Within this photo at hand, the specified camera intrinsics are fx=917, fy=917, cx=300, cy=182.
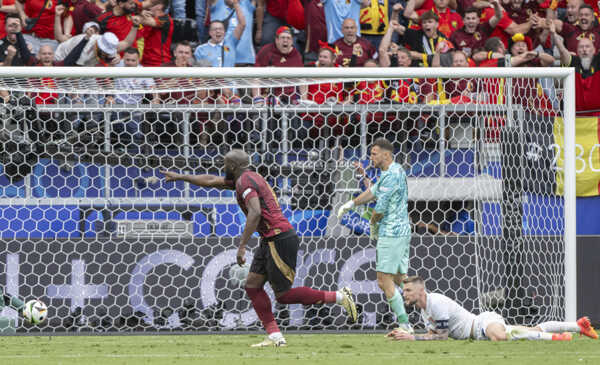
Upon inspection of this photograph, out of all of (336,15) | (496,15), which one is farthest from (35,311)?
(496,15)

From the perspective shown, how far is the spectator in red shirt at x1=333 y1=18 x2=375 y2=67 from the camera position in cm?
1188

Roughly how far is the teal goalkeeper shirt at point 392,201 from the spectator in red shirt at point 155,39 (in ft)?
14.7

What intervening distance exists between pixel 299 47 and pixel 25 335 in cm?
562

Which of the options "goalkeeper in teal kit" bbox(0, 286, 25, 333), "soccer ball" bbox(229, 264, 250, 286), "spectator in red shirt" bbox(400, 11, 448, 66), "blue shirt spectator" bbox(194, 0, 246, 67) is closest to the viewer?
"goalkeeper in teal kit" bbox(0, 286, 25, 333)

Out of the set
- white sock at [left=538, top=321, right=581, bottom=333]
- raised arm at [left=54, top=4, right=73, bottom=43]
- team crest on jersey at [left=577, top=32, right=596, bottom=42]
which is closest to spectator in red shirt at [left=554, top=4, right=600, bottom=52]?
team crest on jersey at [left=577, top=32, right=596, bottom=42]

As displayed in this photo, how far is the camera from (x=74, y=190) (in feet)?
31.6

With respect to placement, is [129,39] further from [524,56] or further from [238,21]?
[524,56]

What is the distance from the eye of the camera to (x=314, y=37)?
12344 mm

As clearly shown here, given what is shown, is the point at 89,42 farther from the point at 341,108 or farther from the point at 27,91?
the point at 341,108

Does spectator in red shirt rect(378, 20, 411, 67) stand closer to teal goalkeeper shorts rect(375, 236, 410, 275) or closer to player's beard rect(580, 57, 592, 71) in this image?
player's beard rect(580, 57, 592, 71)

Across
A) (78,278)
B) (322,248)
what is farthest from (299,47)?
(78,278)

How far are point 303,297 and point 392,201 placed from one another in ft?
4.39

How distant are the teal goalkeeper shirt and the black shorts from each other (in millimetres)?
1240

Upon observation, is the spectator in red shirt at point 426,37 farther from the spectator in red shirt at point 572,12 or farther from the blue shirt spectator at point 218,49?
the blue shirt spectator at point 218,49
